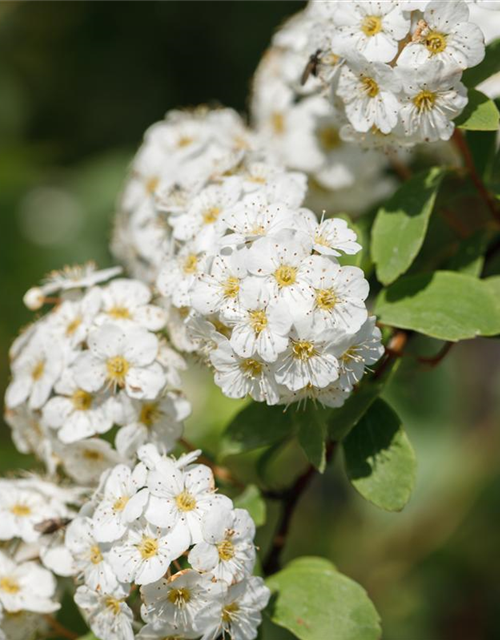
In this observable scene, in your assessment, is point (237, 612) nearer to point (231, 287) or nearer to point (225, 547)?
point (225, 547)

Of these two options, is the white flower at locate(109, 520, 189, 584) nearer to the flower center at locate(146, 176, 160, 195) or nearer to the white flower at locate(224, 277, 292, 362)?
the white flower at locate(224, 277, 292, 362)

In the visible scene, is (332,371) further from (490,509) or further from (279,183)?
(490,509)

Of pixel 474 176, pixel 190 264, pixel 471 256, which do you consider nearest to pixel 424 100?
pixel 474 176

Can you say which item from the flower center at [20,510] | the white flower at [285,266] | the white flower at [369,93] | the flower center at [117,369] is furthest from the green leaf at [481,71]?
the flower center at [20,510]

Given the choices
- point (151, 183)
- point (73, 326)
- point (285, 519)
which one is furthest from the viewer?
point (151, 183)

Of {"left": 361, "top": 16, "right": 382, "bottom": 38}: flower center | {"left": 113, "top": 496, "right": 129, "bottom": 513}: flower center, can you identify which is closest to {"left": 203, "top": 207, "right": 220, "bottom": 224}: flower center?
{"left": 361, "top": 16, "right": 382, "bottom": 38}: flower center

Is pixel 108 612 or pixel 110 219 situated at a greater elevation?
pixel 108 612

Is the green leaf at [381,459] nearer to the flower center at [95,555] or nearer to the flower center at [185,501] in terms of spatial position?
the flower center at [185,501]
